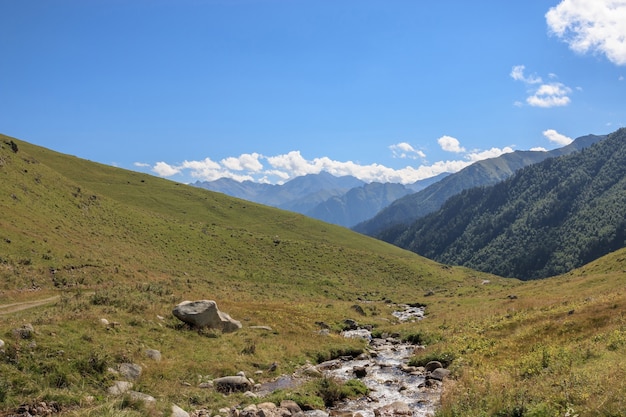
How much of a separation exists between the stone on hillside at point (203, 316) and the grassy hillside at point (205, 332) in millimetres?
1002

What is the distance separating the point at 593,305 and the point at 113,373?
3250 centimetres

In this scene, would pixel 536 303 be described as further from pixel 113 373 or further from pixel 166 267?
pixel 166 267

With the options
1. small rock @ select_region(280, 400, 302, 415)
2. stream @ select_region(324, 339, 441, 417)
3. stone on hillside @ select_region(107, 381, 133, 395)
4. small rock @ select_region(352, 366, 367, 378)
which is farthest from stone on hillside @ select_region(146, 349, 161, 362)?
small rock @ select_region(352, 366, 367, 378)

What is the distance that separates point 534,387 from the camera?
15.3m

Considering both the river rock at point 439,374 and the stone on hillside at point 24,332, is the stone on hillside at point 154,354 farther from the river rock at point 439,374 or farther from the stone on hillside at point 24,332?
the river rock at point 439,374

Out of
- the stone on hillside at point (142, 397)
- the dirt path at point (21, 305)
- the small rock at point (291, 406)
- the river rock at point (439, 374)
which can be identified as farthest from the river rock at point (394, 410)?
the dirt path at point (21, 305)

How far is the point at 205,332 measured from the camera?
27.8 m

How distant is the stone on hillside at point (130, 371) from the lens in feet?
61.6

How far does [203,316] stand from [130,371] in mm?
9637

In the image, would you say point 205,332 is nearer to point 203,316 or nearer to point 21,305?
point 203,316

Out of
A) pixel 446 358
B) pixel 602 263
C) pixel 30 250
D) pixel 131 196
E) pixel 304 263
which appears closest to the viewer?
pixel 446 358

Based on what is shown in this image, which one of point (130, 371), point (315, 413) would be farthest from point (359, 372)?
point (130, 371)

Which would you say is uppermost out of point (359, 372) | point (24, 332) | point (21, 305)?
point (24, 332)

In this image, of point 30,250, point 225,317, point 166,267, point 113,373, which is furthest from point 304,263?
point 113,373
